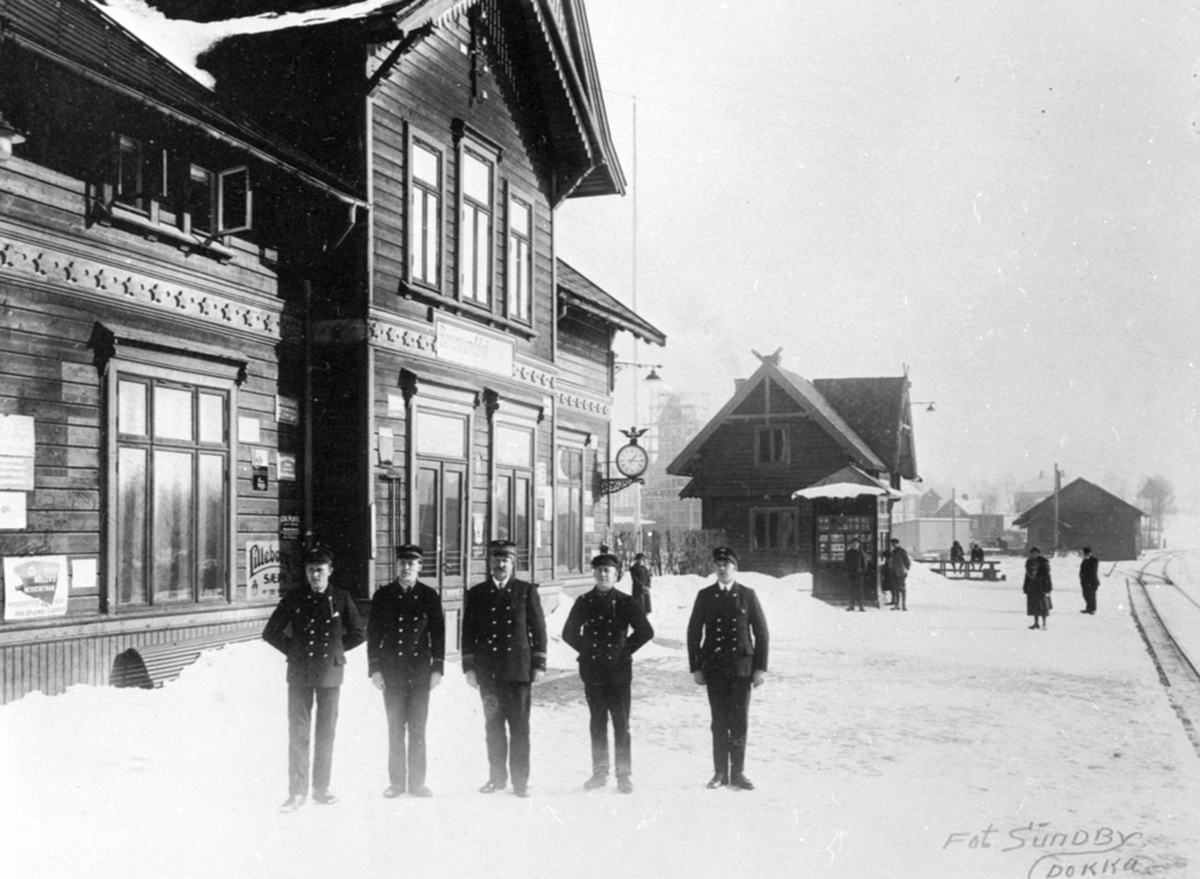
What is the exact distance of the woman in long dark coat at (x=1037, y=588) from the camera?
872 inches

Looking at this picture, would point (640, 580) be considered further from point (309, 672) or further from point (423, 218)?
point (309, 672)

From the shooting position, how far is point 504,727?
26.5ft

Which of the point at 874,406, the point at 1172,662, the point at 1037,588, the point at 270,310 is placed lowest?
the point at 1172,662

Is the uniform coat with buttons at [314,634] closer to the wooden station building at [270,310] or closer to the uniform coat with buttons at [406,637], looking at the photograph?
the uniform coat with buttons at [406,637]

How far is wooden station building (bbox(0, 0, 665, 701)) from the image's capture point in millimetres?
9352

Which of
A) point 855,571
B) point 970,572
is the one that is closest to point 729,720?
point 855,571

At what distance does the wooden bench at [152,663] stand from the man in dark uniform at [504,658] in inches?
131

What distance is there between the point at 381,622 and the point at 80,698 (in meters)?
2.98

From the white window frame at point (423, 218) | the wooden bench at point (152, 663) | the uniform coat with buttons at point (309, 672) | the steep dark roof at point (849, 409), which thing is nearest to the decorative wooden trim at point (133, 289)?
the white window frame at point (423, 218)

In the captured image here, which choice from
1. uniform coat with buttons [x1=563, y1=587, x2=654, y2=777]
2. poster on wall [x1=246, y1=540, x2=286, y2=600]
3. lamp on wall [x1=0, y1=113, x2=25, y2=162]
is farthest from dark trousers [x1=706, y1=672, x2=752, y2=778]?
lamp on wall [x1=0, y1=113, x2=25, y2=162]

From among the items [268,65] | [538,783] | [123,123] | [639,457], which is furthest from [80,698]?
[639,457]

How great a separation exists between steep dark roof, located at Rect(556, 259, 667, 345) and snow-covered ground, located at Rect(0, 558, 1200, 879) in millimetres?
7500

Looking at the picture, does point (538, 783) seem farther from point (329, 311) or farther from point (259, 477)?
point (329, 311)

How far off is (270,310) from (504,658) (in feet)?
18.8
